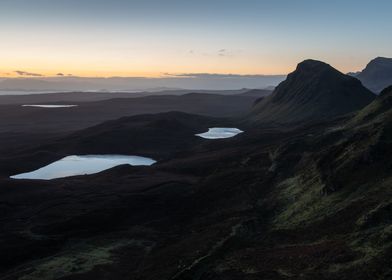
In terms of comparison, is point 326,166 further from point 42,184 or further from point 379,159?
point 42,184

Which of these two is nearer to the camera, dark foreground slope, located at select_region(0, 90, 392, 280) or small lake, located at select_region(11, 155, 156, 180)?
dark foreground slope, located at select_region(0, 90, 392, 280)

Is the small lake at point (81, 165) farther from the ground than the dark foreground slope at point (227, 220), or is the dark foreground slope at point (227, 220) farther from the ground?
the dark foreground slope at point (227, 220)

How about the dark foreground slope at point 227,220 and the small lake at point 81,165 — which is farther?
the small lake at point 81,165

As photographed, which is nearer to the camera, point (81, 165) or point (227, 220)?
point (227, 220)

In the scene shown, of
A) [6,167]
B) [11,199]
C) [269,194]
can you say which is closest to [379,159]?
[269,194]

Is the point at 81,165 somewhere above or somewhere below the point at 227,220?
below
